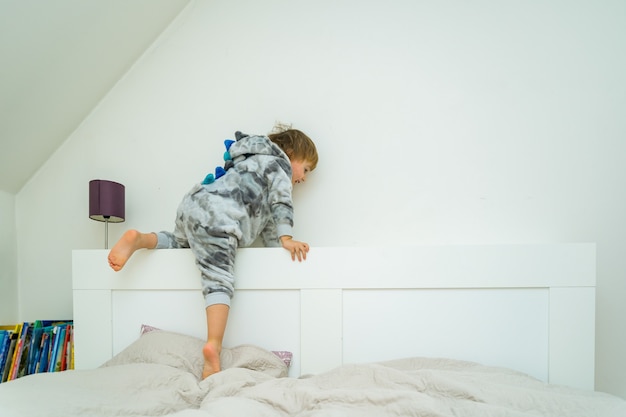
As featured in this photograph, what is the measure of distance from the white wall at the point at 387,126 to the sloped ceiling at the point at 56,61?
0.19 ft

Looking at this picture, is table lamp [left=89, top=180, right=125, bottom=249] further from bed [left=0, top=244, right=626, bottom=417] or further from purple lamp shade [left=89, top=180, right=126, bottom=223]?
bed [left=0, top=244, right=626, bottom=417]

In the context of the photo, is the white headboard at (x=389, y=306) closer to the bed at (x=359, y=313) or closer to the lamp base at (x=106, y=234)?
the bed at (x=359, y=313)

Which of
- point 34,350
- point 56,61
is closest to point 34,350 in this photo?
point 34,350

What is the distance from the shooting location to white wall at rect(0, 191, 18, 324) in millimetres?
1457

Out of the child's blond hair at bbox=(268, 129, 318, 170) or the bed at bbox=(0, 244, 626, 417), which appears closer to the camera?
the bed at bbox=(0, 244, 626, 417)

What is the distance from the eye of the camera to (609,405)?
73 cm

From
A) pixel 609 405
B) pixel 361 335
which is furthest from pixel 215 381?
pixel 609 405

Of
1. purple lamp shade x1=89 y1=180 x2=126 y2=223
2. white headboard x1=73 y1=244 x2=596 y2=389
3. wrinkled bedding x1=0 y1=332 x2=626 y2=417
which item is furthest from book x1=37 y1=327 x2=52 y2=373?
wrinkled bedding x1=0 y1=332 x2=626 y2=417

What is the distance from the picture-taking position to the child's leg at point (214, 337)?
3.15 feet

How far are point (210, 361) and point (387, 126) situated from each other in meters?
1.01

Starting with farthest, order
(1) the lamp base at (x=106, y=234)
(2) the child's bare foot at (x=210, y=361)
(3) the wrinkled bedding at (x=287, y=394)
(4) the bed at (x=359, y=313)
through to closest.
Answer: (1) the lamp base at (x=106, y=234)
(4) the bed at (x=359, y=313)
(2) the child's bare foot at (x=210, y=361)
(3) the wrinkled bedding at (x=287, y=394)

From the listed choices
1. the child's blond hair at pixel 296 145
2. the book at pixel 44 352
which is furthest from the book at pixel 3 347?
the child's blond hair at pixel 296 145

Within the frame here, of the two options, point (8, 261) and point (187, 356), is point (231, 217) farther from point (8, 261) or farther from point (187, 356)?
point (8, 261)

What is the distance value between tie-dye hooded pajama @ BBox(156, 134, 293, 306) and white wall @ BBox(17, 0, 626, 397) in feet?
0.76
